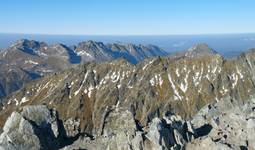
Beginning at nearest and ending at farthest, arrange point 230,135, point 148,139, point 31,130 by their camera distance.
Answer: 1. point 148,139
2. point 230,135
3. point 31,130

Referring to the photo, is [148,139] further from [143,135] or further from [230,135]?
[230,135]

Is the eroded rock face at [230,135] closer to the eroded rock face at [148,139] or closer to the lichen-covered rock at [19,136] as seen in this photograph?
the eroded rock face at [148,139]

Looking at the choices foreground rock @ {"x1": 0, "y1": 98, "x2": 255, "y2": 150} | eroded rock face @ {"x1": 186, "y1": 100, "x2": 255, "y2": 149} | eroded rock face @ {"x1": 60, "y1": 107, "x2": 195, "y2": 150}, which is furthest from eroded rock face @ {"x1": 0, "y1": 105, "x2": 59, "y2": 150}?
eroded rock face @ {"x1": 186, "y1": 100, "x2": 255, "y2": 149}

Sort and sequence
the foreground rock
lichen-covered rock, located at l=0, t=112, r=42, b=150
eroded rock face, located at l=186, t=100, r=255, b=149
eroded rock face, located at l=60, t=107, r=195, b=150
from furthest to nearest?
lichen-covered rock, located at l=0, t=112, r=42, b=150
eroded rock face, located at l=60, t=107, r=195, b=150
the foreground rock
eroded rock face, located at l=186, t=100, r=255, b=149

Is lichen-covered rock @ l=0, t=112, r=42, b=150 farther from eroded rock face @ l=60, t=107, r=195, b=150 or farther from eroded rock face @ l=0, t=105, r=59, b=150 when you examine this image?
eroded rock face @ l=60, t=107, r=195, b=150

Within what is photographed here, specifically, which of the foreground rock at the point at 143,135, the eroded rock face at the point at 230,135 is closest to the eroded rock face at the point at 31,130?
the foreground rock at the point at 143,135

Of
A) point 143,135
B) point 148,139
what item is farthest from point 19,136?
point 148,139

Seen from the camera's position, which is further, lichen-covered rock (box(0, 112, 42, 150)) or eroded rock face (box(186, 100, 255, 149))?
lichen-covered rock (box(0, 112, 42, 150))

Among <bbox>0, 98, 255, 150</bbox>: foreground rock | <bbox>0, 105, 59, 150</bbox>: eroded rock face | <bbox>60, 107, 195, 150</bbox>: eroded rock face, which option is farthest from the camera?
<bbox>0, 105, 59, 150</bbox>: eroded rock face

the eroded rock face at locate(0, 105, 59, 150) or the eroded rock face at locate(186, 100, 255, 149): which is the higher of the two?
the eroded rock face at locate(186, 100, 255, 149)

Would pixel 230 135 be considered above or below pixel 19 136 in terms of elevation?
above

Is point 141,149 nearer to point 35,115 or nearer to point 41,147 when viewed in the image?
point 41,147
